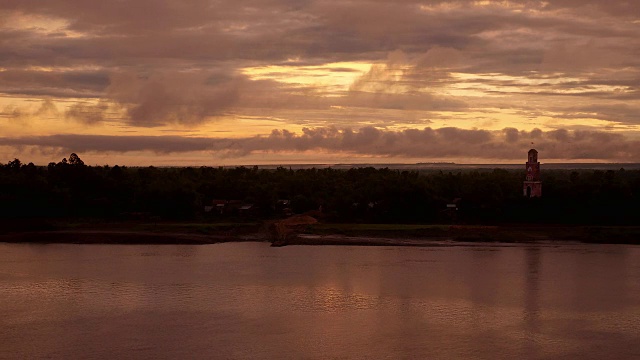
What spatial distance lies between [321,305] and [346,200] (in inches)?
1442

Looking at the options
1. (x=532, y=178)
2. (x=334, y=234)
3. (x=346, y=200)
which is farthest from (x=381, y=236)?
(x=532, y=178)

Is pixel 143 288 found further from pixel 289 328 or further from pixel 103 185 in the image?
pixel 103 185

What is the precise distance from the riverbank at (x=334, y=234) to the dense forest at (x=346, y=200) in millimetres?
2470

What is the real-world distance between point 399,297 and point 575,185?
3522 centimetres

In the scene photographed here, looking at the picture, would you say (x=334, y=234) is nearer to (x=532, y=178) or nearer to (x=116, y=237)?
(x=116, y=237)

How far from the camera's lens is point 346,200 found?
66438 mm

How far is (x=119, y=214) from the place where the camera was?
220ft

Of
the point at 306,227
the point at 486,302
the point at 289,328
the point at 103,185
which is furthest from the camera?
the point at 103,185

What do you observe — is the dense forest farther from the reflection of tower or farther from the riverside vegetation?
the reflection of tower

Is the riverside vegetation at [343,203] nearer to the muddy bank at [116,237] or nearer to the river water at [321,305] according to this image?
the muddy bank at [116,237]

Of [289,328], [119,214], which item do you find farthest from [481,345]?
[119,214]

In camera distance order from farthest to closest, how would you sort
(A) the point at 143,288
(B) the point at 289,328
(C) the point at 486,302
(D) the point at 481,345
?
(A) the point at 143,288 < (C) the point at 486,302 < (B) the point at 289,328 < (D) the point at 481,345

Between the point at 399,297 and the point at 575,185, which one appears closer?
the point at 399,297

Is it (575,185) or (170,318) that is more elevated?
(575,185)
